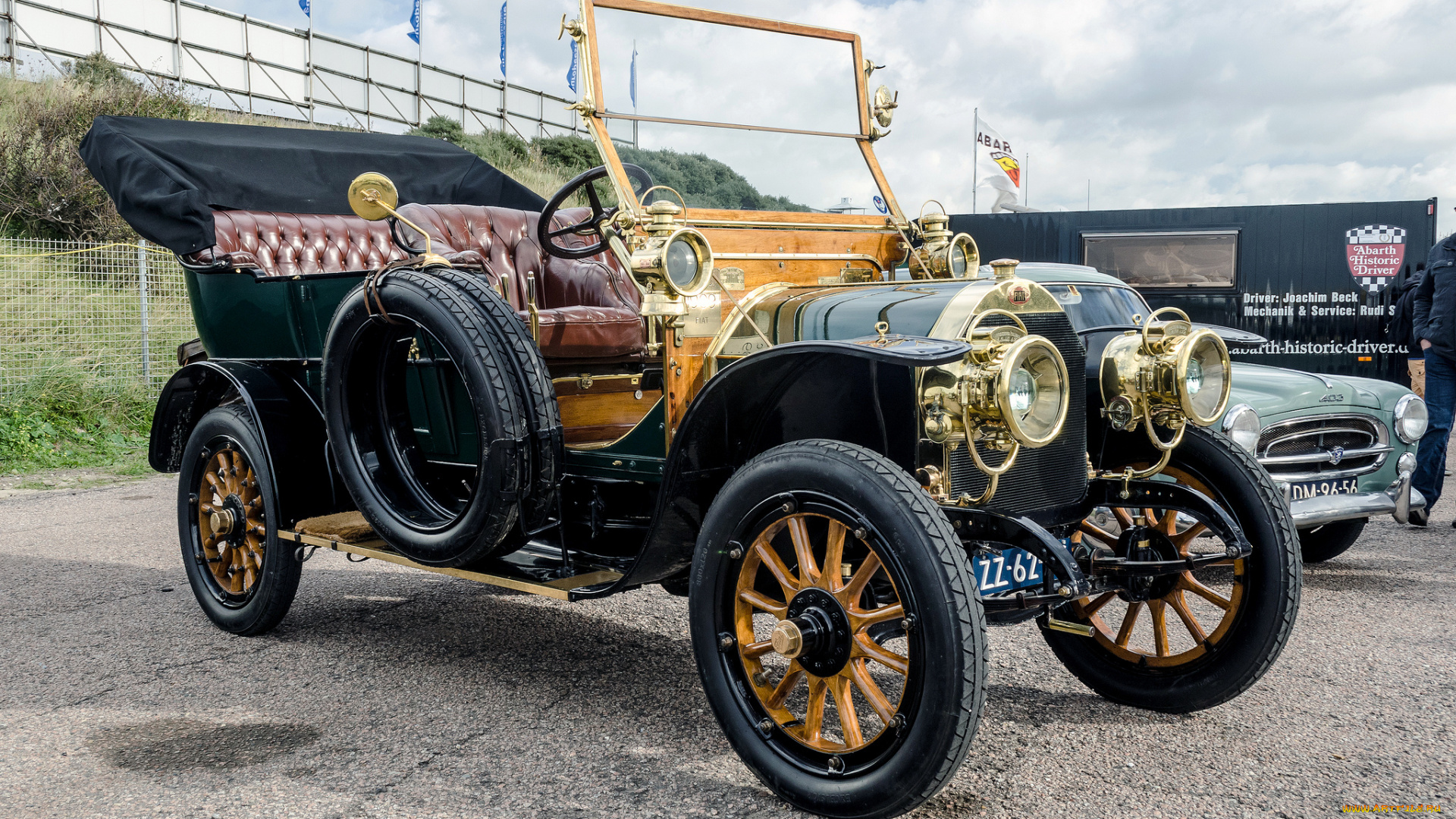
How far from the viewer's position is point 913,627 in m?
2.31

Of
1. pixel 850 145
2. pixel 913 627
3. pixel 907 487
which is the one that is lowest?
pixel 913 627

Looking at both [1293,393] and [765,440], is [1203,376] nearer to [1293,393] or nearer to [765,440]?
[765,440]

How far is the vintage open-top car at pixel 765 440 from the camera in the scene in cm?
250

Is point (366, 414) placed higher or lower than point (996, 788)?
higher

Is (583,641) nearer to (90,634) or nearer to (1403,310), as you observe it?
(90,634)

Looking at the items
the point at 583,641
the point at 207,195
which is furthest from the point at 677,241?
the point at 207,195

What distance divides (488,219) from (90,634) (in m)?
2.45

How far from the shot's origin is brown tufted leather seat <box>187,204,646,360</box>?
5.05 metres

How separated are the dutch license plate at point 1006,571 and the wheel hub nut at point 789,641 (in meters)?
0.51

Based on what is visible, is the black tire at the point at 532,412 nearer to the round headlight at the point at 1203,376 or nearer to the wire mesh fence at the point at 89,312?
the round headlight at the point at 1203,376

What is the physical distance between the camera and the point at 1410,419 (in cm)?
533

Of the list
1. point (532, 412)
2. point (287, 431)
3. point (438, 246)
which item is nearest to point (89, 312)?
point (438, 246)

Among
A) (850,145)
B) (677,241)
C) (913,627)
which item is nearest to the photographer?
(913,627)

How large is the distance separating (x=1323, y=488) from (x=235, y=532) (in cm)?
461
